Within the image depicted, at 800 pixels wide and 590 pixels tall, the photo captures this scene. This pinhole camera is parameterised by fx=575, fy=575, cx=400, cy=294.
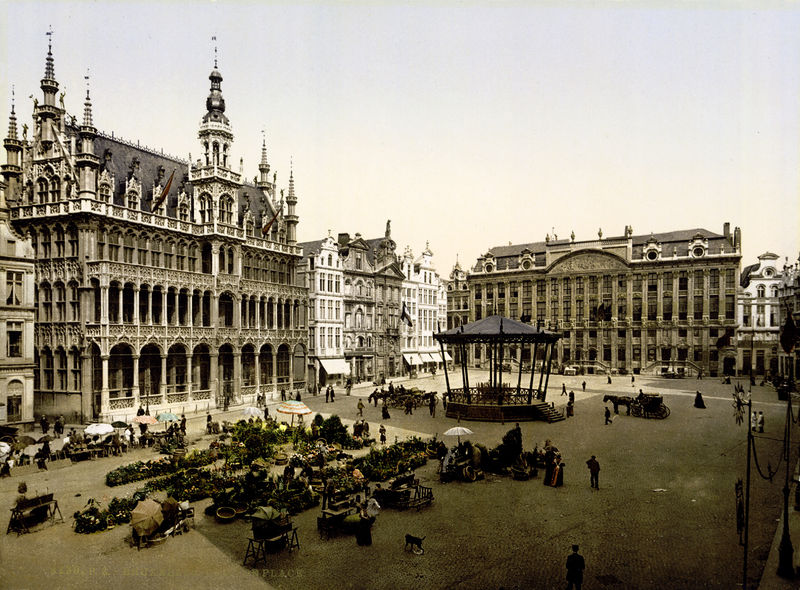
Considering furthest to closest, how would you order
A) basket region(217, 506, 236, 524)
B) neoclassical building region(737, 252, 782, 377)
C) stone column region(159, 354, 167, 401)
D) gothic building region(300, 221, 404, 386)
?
neoclassical building region(737, 252, 782, 377)
gothic building region(300, 221, 404, 386)
stone column region(159, 354, 167, 401)
basket region(217, 506, 236, 524)

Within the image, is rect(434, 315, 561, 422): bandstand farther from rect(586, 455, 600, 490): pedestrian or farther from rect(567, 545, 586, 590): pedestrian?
rect(567, 545, 586, 590): pedestrian

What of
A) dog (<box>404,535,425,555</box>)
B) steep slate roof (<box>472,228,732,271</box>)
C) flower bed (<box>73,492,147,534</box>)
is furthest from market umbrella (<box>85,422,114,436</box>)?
steep slate roof (<box>472,228,732,271</box>)

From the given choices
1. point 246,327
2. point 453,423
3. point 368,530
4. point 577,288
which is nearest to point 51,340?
point 246,327

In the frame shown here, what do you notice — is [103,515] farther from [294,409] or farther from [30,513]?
[294,409]

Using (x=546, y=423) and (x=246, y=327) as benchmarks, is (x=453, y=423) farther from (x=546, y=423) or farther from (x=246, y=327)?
(x=246, y=327)

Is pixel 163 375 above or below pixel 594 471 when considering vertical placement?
above

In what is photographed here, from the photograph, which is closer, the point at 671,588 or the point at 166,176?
the point at 671,588

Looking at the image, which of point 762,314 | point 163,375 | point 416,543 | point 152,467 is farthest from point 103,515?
point 762,314
